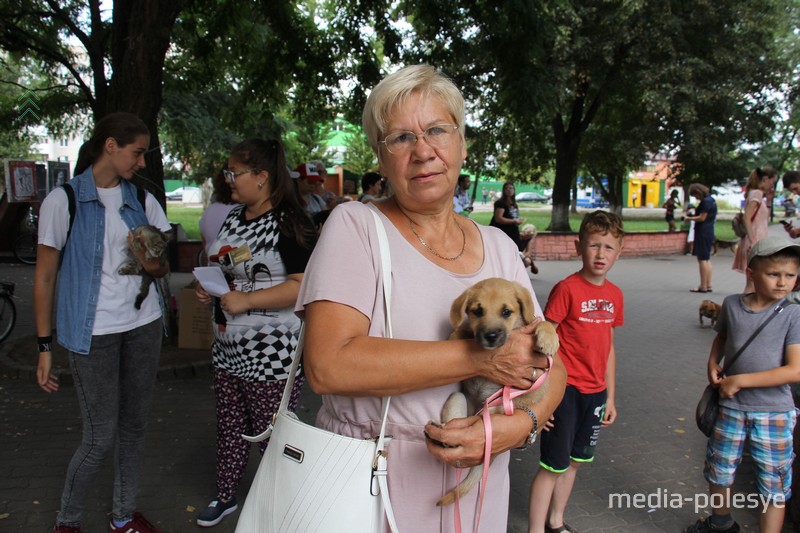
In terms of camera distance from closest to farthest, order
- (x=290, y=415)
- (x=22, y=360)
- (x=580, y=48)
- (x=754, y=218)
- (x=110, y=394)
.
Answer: (x=290, y=415), (x=110, y=394), (x=22, y=360), (x=754, y=218), (x=580, y=48)

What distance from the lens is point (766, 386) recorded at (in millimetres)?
3414

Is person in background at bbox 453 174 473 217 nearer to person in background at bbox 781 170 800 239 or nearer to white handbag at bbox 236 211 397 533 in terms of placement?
person in background at bbox 781 170 800 239

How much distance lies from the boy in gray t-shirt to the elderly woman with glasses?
2093mm

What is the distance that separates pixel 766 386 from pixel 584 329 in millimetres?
1030

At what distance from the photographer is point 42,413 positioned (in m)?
5.79

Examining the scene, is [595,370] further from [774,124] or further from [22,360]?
[774,124]

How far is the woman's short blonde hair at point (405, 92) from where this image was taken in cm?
188

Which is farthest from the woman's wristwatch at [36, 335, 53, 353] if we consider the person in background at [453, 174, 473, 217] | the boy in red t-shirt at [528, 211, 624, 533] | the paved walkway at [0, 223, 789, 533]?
the person in background at [453, 174, 473, 217]

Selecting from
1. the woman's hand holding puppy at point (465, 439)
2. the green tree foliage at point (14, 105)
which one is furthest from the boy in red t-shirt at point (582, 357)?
the green tree foliage at point (14, 105)

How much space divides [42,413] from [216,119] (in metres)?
15.1

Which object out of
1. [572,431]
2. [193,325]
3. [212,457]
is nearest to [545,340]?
[572,431]

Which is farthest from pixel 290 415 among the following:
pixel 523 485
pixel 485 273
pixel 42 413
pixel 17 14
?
pixel 17 14

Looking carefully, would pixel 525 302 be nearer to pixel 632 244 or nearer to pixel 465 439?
pixel 465 439

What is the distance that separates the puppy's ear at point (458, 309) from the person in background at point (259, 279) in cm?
179
